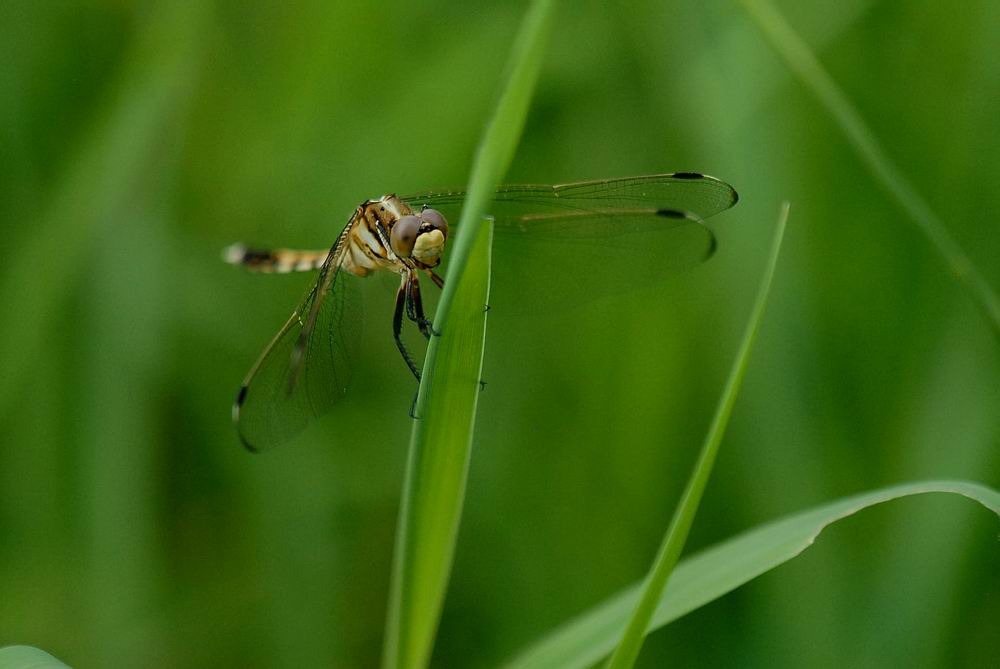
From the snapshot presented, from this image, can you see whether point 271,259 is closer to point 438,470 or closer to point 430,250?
point 430,250

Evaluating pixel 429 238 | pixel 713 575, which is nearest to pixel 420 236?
pixel 429 238

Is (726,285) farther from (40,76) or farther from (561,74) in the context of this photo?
(40,76)

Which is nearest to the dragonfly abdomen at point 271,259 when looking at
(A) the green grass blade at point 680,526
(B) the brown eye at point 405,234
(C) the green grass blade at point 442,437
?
(B) the brown eye at point 405,234

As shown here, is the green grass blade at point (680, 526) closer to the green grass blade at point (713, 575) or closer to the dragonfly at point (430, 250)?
the green grass blade at point (713, 575)

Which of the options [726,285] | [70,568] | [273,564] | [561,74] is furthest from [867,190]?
[70,568]

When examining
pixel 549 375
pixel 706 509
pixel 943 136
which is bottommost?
pixel 706 509

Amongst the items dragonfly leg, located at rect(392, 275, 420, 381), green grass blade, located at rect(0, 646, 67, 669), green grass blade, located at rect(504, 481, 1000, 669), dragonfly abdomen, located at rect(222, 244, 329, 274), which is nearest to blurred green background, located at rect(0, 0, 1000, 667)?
dragonfly abdomen, located at rect(222, 244, 329, 274)

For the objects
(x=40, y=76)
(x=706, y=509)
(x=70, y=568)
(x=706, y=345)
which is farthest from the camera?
(x=40, y=76)
